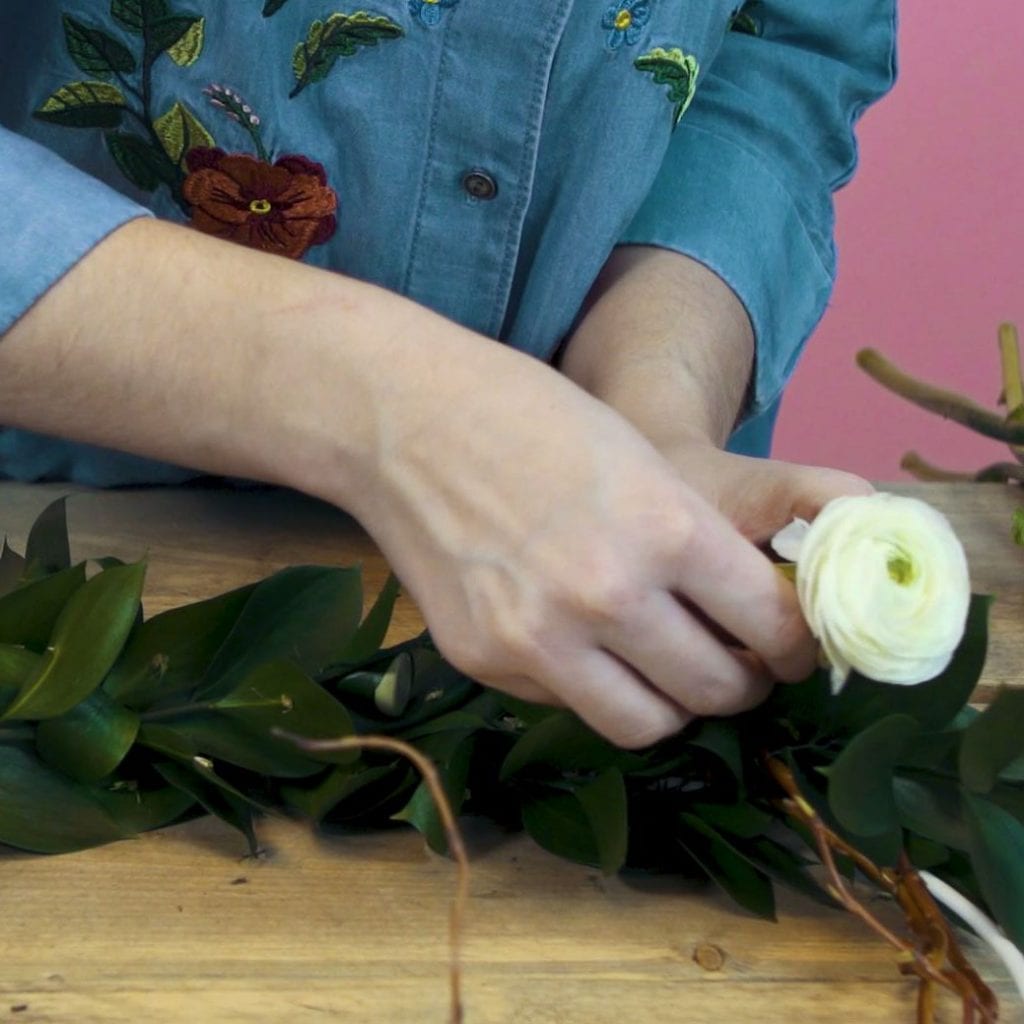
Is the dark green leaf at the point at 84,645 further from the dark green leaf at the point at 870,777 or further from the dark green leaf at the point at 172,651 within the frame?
the dark green leaf at the point at 870,777

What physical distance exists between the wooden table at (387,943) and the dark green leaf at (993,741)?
0.18ft

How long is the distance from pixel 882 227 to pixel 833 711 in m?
1.03

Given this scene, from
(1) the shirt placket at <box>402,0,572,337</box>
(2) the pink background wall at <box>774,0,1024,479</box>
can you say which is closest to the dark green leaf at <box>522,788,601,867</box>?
(1) the shirt placket at <box>402,0,572,337</box>

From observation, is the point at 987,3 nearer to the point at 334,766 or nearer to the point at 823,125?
the point at 823,125

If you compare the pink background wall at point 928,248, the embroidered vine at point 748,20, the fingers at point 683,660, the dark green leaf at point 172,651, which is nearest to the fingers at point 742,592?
the fingers at point 683,660

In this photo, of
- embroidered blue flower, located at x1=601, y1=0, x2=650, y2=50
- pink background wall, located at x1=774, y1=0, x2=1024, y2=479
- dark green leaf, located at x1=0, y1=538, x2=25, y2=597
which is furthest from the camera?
pink background wall, located at x1=774, y1=0, x2=1024, y2=479

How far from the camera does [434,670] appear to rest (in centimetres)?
38

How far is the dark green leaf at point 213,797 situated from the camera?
345 millimetres

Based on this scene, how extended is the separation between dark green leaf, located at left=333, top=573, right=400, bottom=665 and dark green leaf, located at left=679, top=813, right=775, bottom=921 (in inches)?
4.0

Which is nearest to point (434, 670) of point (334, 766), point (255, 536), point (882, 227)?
point (334, 766)

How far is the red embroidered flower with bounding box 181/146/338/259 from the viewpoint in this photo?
0.49m

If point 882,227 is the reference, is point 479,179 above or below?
above

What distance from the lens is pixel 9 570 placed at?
15.8 inches

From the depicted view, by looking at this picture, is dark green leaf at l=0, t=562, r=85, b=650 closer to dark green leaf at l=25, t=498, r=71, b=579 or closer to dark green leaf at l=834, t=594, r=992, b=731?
dark green leaf at l=25, t=498, r=71, b=579
